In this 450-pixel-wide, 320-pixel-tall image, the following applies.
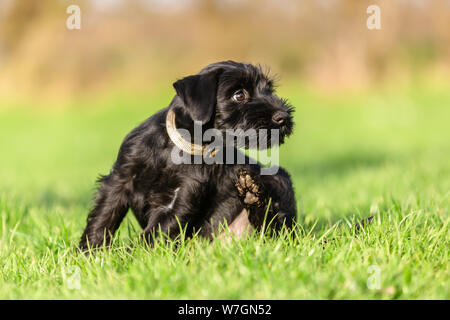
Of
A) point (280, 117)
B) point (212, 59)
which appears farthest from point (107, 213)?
point (212, 59)

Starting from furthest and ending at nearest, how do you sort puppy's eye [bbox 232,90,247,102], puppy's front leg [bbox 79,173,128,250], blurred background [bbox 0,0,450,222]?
blurred background [bbox 0,0,450,222]
puppy's eye [bbox 232,90,247,102]
puppy's front leg [bbox 79,173,128,250]

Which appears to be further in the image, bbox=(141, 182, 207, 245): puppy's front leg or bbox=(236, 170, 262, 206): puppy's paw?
bbox=(236, 170, 262, 206): puppy's paw

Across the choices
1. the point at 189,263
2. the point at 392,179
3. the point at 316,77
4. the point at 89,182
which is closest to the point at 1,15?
the point at 316,77

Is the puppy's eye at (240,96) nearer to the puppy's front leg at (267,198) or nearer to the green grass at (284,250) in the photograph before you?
the puppy's front leg at (267,198)

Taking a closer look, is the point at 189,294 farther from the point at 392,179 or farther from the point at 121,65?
the point at 121,65

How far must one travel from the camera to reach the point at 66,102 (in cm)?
1897

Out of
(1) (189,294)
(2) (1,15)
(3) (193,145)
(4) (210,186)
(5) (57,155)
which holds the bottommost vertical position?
(5) (57,155)

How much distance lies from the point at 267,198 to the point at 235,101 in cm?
66

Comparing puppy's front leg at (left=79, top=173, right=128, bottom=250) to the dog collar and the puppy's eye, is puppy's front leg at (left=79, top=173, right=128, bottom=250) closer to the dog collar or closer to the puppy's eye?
the dog collar

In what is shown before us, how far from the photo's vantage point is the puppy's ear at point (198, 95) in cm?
308

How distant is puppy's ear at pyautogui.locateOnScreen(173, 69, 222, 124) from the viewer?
121 inches

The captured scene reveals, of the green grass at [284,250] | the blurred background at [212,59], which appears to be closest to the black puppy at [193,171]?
the green grass at [284,250]

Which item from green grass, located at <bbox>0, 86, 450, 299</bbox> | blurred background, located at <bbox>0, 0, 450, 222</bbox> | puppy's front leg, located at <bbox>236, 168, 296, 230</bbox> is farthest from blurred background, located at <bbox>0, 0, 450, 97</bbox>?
puppy's front leg, located at <bbox>236, 168, 296, 230</bbox>

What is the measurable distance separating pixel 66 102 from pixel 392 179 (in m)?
15.3
